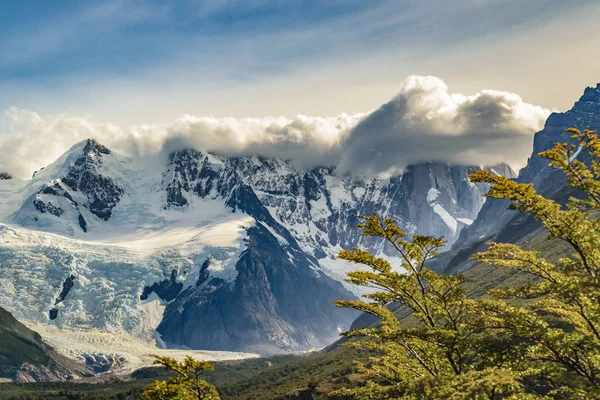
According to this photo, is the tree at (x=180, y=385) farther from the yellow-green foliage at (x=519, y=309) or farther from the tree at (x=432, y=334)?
the yellow-green foliage at (x=519, y=309)

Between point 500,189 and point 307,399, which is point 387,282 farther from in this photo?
point 307,399

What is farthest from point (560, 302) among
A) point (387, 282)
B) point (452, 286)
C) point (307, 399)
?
point (307, 399)

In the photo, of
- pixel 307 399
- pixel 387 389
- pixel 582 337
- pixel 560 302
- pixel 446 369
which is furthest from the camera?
pixel 307 399

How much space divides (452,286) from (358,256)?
16.5 feet

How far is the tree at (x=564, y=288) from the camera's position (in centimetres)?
2109

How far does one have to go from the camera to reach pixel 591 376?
2181 centimetres

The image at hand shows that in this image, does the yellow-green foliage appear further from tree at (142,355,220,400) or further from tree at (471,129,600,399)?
tree at (142,355,220,400)

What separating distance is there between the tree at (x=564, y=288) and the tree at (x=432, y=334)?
147 cm

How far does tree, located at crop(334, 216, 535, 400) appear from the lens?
68.5 feet

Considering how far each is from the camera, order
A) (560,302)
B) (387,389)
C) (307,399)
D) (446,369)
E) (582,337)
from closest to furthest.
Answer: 1. (582,337)
2. (560,302)
3. (387,389)
4. (446,369)
5. (307,399)

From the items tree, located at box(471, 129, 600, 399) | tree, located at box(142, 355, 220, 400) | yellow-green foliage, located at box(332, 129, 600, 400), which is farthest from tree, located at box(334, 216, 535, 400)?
tree, located at box(142, 355, 220, 400)

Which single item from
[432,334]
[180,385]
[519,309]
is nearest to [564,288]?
[519,309]

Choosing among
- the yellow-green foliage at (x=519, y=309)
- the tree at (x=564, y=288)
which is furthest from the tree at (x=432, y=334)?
the tree at (x=564, y=288)

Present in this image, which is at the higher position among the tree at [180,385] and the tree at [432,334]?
the tree at [432,334]
